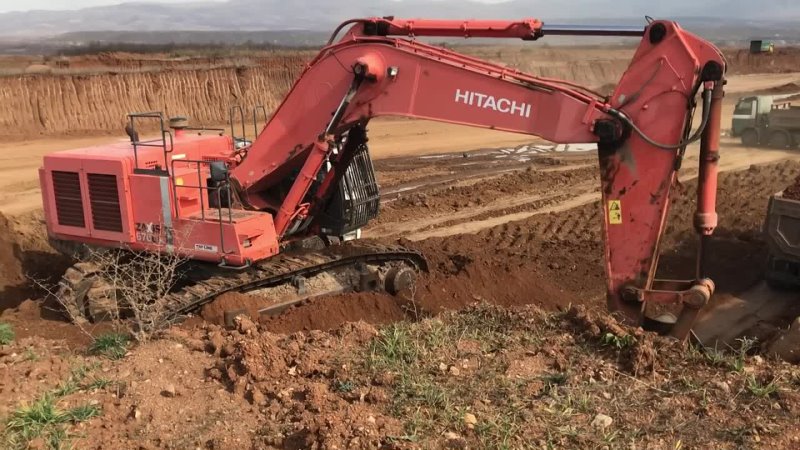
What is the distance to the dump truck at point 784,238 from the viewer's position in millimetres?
8336

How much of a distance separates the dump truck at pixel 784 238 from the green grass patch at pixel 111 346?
7.20 metres

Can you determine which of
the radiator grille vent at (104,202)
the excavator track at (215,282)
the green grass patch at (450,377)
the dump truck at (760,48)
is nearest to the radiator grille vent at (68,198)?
the radiator grille vent at (104,202)

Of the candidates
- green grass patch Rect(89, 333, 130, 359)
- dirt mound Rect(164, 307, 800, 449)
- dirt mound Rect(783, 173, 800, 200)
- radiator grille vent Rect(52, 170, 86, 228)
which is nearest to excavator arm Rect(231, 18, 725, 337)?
dirt mound Rect(164, 307, 800, 449)

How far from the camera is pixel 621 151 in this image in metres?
5.91

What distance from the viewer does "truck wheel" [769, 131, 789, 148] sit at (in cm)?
2175

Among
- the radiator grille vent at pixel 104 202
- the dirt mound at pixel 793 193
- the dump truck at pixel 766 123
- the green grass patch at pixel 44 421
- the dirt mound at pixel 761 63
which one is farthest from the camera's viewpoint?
the dirt mound at pixel 761 63

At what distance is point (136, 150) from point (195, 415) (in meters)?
3.95

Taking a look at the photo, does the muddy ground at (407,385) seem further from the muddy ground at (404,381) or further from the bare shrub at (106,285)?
the bare shrub at (106,285)

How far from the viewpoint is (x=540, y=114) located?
20.8ft

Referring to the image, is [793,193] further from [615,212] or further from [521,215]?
[521,215]

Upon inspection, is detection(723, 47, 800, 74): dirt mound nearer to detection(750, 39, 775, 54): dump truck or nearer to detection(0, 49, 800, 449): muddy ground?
detection(750, 39, 775, 54): dump truck

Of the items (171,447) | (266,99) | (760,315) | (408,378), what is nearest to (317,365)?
(408,378)

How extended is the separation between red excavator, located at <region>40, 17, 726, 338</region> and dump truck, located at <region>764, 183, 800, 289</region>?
6.76 feet

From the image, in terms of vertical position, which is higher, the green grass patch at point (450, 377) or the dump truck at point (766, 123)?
the green grass patch at point (450, 377)
